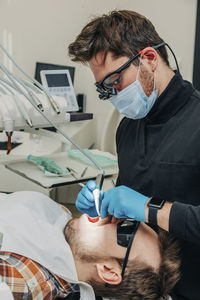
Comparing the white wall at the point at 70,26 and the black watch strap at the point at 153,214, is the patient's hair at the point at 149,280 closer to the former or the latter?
the black watch strap at the point at 153,214

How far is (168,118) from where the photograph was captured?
47.4 inches

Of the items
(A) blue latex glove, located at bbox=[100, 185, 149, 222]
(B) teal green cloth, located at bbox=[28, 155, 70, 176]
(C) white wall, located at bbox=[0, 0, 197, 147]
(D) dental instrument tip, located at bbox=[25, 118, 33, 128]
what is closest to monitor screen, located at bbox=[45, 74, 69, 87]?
(C) white wall, located at bbox=[0, 0, 197, 147]

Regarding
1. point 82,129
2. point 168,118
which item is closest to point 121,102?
point 168,118

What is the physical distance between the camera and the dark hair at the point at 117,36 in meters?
1.12

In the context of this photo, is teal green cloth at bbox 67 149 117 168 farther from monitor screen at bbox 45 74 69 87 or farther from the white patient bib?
monitor screen at bbox 45 74 69 87

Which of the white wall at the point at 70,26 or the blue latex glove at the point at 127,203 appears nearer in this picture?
the blue latex glove at the point at 127,203

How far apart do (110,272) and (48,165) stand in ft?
2.97

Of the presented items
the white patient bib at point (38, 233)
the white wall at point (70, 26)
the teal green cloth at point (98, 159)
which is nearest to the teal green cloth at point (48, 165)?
the teal green cloth at point (98, 159)

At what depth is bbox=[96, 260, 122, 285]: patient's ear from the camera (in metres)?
1.14

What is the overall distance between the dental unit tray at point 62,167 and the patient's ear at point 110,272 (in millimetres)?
634

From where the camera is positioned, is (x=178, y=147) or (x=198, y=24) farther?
(x=198, y=24)

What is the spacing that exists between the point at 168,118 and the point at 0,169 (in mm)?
1137

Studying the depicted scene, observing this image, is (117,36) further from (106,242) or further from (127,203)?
(106,242)

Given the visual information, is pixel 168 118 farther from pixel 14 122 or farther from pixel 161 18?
pixel 161 18
